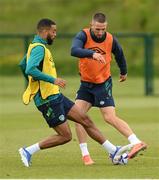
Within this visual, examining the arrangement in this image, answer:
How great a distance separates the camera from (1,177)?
1294 cm

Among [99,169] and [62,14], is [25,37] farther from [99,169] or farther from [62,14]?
[62,14]

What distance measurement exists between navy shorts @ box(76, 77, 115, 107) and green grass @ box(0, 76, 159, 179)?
0.93 m

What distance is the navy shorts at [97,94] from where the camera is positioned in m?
15.1

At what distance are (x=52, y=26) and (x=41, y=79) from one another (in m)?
0.93

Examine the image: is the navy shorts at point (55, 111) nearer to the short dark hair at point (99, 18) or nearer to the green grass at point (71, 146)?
the green grass at point (71, 146)

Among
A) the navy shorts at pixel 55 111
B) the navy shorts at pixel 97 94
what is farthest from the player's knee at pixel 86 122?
the navy shorts at pixel 97 94

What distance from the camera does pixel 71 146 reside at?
1766 centimetres

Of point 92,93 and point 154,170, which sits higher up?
point 92,93

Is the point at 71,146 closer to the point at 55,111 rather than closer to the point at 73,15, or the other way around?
the point at 55,111

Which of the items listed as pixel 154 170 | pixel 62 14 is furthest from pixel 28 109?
pixel 62 14

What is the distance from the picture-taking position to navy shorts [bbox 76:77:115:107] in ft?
49.7

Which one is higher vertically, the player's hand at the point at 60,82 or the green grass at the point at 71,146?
the player's hand at the point at 60,82

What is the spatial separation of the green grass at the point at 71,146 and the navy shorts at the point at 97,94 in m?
0.93

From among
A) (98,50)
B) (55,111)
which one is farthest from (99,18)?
(55,111)
